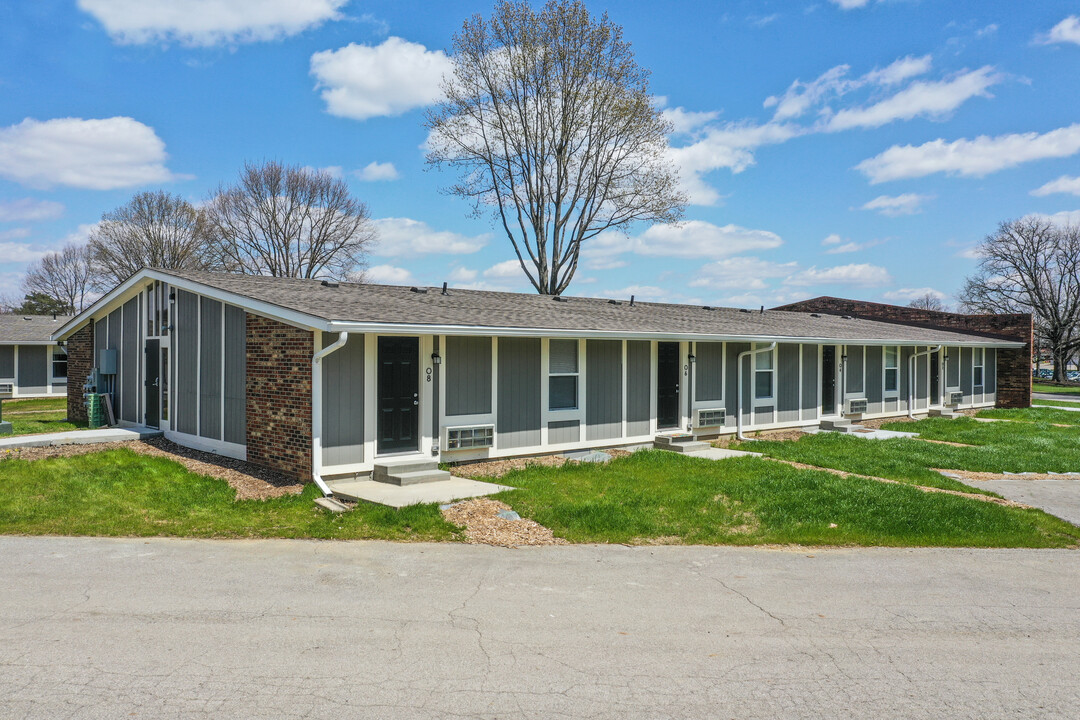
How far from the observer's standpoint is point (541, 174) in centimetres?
2756

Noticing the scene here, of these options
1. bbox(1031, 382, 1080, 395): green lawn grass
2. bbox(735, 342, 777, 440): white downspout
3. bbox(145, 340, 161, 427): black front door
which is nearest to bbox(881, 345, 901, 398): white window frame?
bbox(735, 342, 777, 440): white downspout

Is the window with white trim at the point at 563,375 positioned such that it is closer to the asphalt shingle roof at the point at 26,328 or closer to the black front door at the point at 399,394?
the black front door at the point at 399,394

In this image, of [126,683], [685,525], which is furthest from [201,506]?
[685,525]

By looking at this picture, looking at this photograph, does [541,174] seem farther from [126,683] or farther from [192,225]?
[126,683]

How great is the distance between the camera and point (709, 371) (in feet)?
51.1

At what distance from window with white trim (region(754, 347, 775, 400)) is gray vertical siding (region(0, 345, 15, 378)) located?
26696 mm

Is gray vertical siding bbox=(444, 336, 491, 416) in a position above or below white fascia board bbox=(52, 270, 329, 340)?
below

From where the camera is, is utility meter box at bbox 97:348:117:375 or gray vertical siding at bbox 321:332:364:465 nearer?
gray vertical siding at bbox 321:332:364:465

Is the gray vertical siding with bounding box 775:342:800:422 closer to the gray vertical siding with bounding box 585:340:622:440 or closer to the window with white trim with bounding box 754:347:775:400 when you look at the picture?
the window with white trim with bounding box 754:347:775:400

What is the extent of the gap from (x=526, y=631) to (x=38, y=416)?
64.1ft

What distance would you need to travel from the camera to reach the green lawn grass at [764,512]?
7652 mm

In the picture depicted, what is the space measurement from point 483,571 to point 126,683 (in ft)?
9.67

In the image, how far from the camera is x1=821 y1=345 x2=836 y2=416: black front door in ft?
61.4

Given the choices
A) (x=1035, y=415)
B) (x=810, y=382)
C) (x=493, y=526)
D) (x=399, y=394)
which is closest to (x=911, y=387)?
(x=810, y=382)
